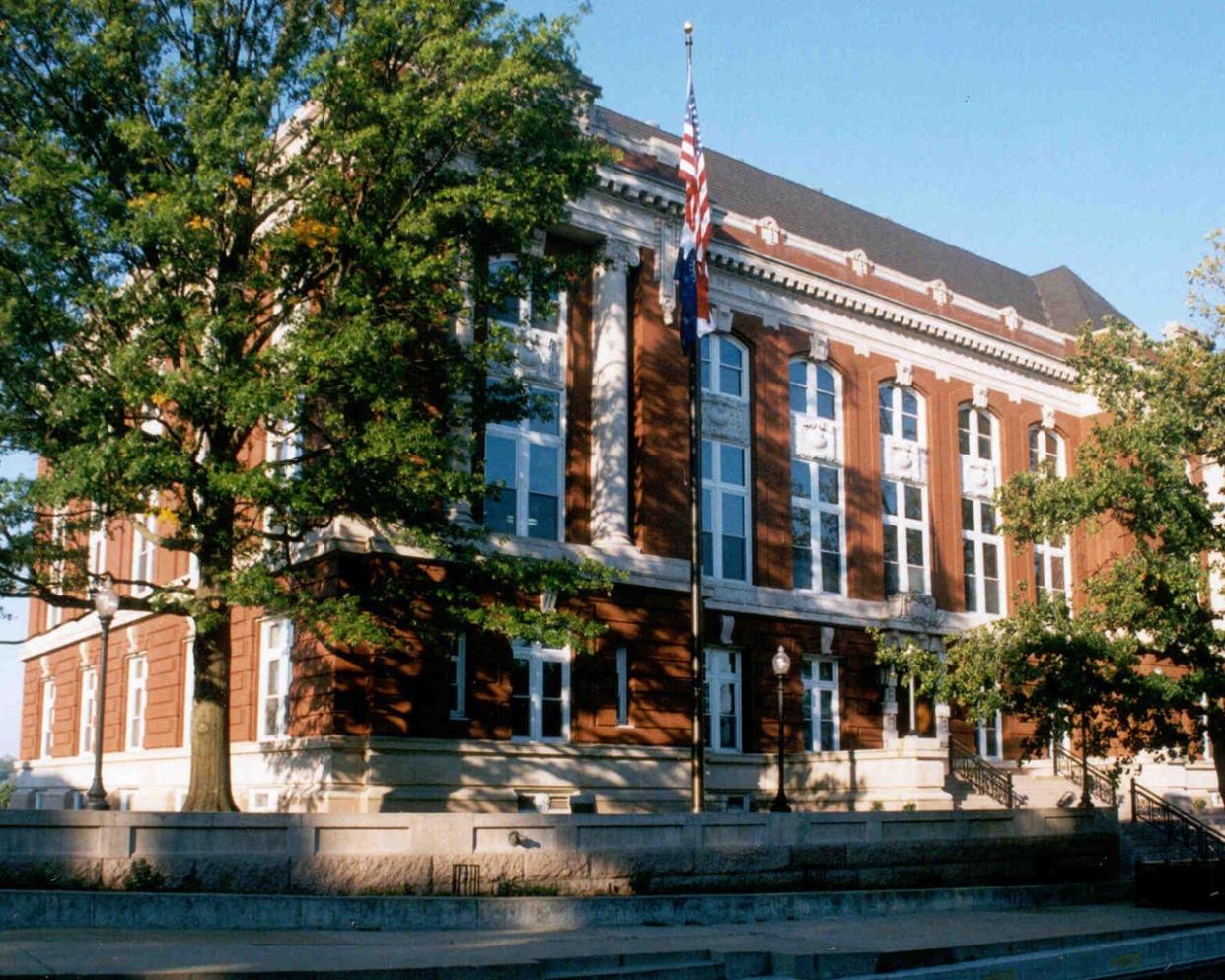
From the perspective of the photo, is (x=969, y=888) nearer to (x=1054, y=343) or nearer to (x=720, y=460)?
(x=720, y=460)

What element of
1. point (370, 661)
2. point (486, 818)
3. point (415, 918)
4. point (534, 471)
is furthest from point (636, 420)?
point (415, 918)

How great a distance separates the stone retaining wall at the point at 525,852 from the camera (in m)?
16.9

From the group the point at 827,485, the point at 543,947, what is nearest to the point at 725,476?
the point at 827,485

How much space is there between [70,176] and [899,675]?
25042 mm

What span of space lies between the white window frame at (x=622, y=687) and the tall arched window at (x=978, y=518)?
14.0 m

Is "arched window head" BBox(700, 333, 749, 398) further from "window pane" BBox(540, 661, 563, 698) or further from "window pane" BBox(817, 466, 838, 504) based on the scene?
"window pane" BBox(540, 661, 563, 698)

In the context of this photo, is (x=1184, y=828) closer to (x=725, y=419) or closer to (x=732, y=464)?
(x=732, y=464)

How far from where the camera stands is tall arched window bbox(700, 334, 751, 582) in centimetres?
3469

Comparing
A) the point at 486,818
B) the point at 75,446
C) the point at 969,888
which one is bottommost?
the point at 969,888

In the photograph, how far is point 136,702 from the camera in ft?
125

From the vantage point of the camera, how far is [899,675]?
37.0m

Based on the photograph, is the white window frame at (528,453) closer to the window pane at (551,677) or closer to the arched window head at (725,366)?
the window pane at (551,677)

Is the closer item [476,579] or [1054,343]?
[476,579]

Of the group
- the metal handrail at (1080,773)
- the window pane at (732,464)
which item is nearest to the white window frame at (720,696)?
the window pane at (732,464)
